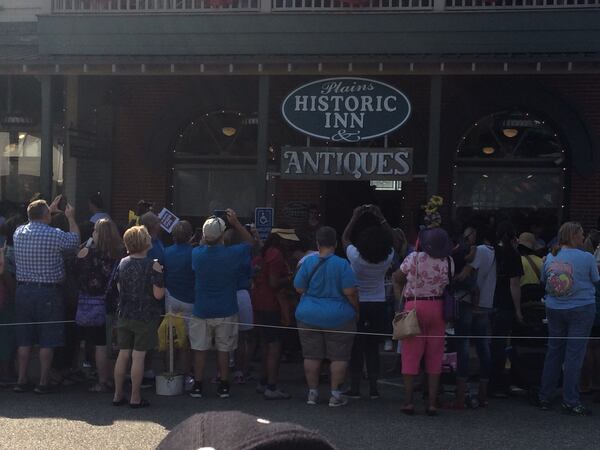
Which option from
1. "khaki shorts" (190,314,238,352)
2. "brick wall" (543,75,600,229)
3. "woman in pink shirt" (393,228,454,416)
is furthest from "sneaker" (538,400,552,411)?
"brick wall" (543,75,600,229)

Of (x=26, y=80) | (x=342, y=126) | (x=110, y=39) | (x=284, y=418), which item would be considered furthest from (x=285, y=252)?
(x=26, y=80)

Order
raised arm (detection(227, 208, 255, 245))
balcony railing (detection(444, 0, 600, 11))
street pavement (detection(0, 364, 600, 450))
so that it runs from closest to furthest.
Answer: street pavement (detection(0, 364, 600, 450)) → raised arm (detection(227, 208, 255, 245)) → balcony railing (detection(444, 0, 600, 11))

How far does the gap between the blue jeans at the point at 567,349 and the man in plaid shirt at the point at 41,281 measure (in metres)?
4.47

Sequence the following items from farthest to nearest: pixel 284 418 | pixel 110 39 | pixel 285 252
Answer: pixel 110 39, pixel 285 252, pixel 284 418

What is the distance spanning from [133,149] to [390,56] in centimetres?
501

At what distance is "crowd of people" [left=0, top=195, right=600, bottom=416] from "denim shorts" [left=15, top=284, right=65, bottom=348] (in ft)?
0.04

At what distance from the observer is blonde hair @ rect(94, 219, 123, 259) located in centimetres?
740

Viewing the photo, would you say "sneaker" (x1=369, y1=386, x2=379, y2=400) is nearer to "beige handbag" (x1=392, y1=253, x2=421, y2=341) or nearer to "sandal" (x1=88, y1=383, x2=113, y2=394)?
"beige handbag" (x1=392, y1=253, x2=421, y2=341)

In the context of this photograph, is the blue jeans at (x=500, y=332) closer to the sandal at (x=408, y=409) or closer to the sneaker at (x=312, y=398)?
the sandal at (x=408, y=409)

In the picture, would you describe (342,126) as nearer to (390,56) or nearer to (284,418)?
(390,56)

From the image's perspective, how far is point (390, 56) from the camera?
968cm

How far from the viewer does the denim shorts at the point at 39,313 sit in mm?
7473

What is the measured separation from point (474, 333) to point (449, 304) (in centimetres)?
59

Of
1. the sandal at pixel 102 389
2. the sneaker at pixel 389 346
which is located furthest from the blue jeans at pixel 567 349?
the sandal at pixel 102 389
